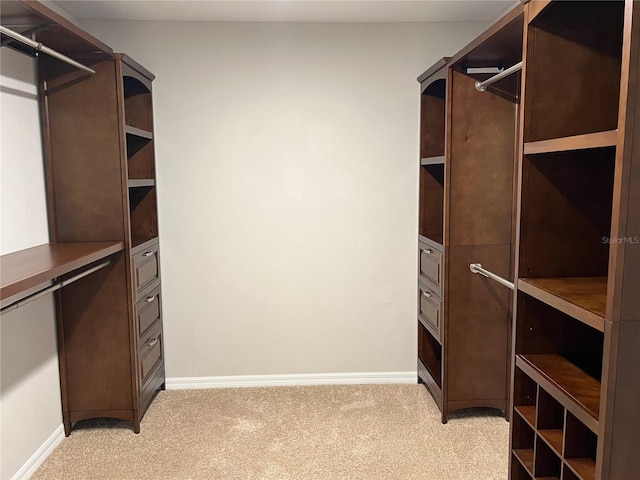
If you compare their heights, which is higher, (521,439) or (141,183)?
(141,183)

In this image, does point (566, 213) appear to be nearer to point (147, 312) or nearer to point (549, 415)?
point (549, 415)

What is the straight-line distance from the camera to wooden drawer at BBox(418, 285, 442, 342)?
2.92m

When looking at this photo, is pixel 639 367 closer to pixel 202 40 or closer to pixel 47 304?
pixel 47 304

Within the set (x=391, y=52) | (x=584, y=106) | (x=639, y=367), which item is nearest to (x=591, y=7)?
(x=584, y=106)

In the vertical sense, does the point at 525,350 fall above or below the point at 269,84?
below

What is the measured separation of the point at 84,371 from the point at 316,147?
1828mm

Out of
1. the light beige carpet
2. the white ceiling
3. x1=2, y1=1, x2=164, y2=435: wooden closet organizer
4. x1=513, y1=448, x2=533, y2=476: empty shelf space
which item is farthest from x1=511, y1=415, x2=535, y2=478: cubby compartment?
the white ceiling

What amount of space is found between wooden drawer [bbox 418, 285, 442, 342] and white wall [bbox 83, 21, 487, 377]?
0.11 metres

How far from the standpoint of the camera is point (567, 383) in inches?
60.5

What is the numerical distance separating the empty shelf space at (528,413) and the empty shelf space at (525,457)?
0.52ft

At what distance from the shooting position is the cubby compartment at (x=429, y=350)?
3.32 meters

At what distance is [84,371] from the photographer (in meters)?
2.73

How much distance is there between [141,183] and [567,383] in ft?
7.66

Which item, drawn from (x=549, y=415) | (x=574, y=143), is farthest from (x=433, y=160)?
(x=549, y=415)
